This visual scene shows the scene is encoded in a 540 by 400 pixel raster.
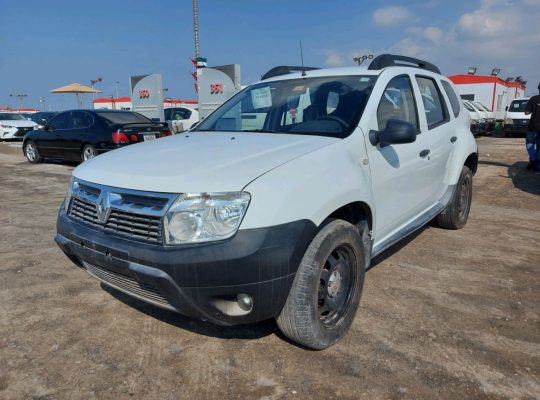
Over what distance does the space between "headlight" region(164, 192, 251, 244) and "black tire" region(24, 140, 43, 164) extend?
455 inches

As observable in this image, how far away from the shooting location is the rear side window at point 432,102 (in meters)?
4.02

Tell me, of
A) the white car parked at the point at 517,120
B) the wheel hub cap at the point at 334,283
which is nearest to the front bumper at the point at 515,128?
the white car parked at the point at 517,120

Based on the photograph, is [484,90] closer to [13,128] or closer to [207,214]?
[13,128]

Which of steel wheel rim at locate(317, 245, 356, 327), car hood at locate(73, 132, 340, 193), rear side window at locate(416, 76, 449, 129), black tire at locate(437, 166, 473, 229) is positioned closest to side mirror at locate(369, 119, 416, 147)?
car hood at locate(73, 132, 340, 193)

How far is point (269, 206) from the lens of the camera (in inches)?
85.1

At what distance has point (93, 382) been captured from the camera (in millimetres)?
2412

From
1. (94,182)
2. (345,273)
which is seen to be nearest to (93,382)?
(94,182)

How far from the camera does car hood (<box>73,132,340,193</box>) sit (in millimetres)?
2230

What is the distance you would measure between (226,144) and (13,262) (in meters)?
2.74

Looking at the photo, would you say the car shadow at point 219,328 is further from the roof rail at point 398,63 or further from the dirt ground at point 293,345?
the roof rail at point 398,63

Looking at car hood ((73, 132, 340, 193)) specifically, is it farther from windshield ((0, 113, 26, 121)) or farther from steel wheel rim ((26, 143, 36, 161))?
windshield ((0, 113, 26, 121))

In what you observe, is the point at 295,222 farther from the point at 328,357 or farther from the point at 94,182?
the point at 94,182

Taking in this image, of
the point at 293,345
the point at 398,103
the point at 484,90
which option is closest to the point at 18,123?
the point at 398,103

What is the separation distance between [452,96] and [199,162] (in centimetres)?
350
